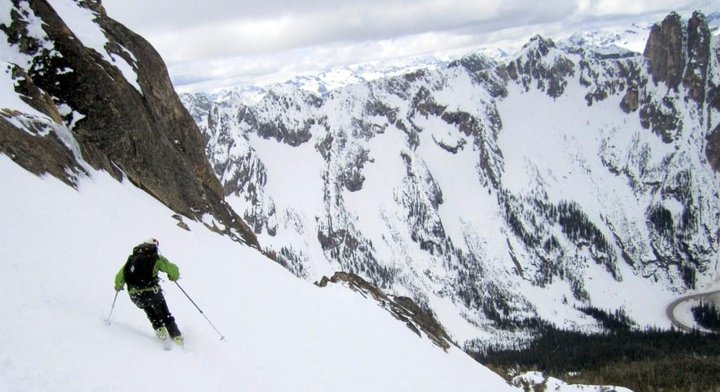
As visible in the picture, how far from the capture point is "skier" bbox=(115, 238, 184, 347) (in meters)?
13.1

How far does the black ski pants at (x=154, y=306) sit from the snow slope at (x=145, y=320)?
0.58m

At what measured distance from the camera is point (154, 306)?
13.1 meters

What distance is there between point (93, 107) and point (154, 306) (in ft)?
88.3

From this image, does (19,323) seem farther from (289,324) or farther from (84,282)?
(289,324)

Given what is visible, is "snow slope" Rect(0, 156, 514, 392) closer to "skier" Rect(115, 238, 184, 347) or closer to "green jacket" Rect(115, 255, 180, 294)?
"skier" Rect(115, 238, 184, 347)

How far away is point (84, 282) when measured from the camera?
1490 cm

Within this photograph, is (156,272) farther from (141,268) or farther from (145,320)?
(145,320)

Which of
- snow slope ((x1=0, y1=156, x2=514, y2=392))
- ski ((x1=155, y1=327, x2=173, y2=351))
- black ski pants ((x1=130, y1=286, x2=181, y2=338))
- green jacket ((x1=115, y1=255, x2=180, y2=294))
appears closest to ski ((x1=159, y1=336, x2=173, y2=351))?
ski ((x1=155, y1=327, x2=173, y2=351))

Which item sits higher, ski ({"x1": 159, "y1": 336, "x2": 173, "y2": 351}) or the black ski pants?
the black ski pants

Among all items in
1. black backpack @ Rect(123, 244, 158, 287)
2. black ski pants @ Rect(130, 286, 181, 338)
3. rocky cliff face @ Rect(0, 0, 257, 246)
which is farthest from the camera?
rocky cliff face @ Rect(0, 0, 257, 246)

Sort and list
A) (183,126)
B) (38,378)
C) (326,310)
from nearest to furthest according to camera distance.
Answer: (38,378)
(326,310)
(183,126)

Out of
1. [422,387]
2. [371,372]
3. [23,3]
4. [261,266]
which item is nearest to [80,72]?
[23,3]

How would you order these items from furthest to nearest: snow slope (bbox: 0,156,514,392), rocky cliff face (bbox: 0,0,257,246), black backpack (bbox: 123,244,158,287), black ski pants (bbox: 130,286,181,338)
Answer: rocky cliff face (bbox: 0,0,257,246)
black backpack (bbox: 123,244,158,287)
black ski pants (bbox: 130,286,181,338)
snow slope (bbox: 0,156,514,392)

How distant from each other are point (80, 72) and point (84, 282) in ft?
84.4
